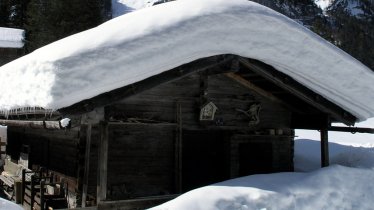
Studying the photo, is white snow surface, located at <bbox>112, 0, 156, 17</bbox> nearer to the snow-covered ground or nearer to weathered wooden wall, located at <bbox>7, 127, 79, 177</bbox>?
weathered wooden wall, located at <bbox>7, 127, 79, 177</bbox>

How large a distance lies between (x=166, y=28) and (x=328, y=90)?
11.3 ft

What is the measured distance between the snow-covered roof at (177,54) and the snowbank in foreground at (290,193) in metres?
1.57

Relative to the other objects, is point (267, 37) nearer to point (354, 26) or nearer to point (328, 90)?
point (328, 90)

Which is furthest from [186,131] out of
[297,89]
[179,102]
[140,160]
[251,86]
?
[297,89]

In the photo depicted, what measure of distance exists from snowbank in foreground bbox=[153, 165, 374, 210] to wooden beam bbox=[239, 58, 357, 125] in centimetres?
133

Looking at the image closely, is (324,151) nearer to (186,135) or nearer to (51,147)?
(186,135)

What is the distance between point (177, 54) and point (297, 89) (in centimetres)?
297

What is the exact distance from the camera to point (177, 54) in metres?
6.81

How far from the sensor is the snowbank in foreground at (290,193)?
21.1 feet

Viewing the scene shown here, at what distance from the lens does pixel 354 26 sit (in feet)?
122

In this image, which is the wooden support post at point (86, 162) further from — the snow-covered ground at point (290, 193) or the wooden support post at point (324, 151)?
the wooden support post at point (324, 151)

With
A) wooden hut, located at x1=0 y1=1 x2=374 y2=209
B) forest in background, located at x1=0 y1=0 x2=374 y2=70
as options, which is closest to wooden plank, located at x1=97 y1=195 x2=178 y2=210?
wooden hut, located at x1=0 y1=1 x2=374 y2=209

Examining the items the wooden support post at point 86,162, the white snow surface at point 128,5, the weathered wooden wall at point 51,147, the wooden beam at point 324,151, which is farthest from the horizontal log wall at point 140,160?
the white snow surface at point 128,5

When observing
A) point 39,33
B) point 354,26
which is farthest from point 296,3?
point 39,33
